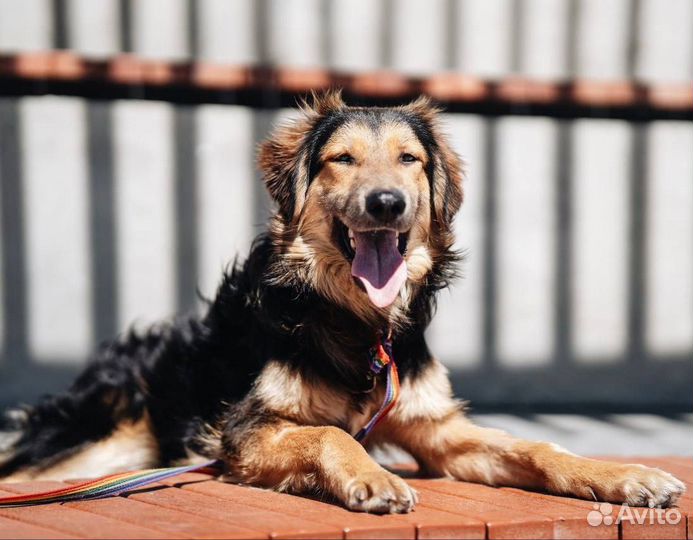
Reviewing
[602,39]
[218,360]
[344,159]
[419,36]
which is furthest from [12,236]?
[602,39]

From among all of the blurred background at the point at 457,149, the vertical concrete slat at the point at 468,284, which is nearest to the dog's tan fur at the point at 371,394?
the blurred background at the point at 457,149

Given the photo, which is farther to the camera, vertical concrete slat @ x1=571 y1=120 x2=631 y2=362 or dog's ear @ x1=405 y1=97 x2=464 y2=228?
vertical concrete slat @ x1=571 y1=120 x2=631 y2=362

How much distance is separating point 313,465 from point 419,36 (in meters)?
3.77

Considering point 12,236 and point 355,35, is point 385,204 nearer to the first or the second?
point 355,35

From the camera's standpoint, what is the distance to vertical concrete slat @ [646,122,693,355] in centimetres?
633

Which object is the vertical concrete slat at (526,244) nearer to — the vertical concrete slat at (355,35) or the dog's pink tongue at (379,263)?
the vertical concrete slat at (355,35)

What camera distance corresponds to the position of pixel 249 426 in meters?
3.54

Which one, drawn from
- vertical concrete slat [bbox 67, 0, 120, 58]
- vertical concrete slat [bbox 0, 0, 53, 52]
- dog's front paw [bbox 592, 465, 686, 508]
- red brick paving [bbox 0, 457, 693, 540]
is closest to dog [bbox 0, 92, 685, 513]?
dog's front paw [bbox 592, 465, 686, 508]

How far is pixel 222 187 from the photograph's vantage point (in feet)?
20.2

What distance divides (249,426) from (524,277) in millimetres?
3223

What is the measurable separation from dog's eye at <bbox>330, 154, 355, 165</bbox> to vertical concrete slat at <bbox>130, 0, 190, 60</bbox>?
2.71 meters

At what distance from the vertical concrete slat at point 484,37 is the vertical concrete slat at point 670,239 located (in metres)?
1.15

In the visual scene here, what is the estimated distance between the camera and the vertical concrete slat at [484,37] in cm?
621

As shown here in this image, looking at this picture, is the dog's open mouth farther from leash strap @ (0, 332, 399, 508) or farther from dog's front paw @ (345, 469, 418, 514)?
dog's front paw @ (345, 469, 418, 514)
